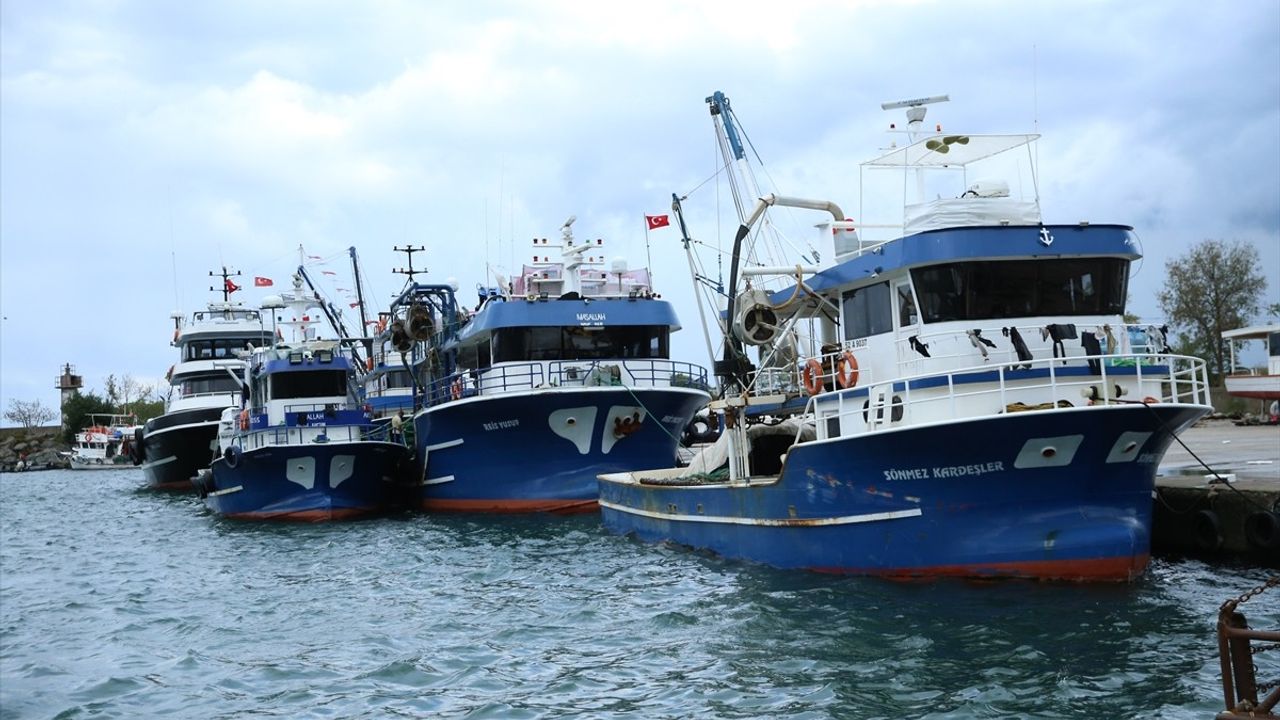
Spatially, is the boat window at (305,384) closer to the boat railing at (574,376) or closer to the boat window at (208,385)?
the boat railing at (574,376)

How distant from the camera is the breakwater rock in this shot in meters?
88.2

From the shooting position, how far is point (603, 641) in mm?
12523

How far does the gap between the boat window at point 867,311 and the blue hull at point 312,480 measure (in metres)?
14.1

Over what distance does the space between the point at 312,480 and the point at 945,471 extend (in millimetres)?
17704

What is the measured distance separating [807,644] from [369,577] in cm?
871

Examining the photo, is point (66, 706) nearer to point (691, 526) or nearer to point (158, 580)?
point (158, 580)

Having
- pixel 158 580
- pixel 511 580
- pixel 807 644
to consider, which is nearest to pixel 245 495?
pixel 158 580

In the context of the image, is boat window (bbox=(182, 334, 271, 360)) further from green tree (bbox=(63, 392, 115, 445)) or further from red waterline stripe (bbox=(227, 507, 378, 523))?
green tree (bbox=(63, 392, 115, 445))

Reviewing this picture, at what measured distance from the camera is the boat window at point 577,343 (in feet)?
86.1

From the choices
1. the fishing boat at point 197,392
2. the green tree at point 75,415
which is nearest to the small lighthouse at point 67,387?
the green tree at point 75,415

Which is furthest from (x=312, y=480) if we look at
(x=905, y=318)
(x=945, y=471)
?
(x=945, y=471)

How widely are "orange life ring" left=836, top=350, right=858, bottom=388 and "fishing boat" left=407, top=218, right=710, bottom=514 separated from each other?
9383 millimetres

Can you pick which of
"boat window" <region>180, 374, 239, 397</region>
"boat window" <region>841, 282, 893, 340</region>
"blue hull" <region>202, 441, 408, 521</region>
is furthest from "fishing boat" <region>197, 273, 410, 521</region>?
"boat window" <region>180, 374, 239, 397</region>

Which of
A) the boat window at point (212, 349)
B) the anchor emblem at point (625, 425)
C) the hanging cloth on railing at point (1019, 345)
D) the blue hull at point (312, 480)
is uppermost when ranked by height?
the boat window at point (212, 349)
